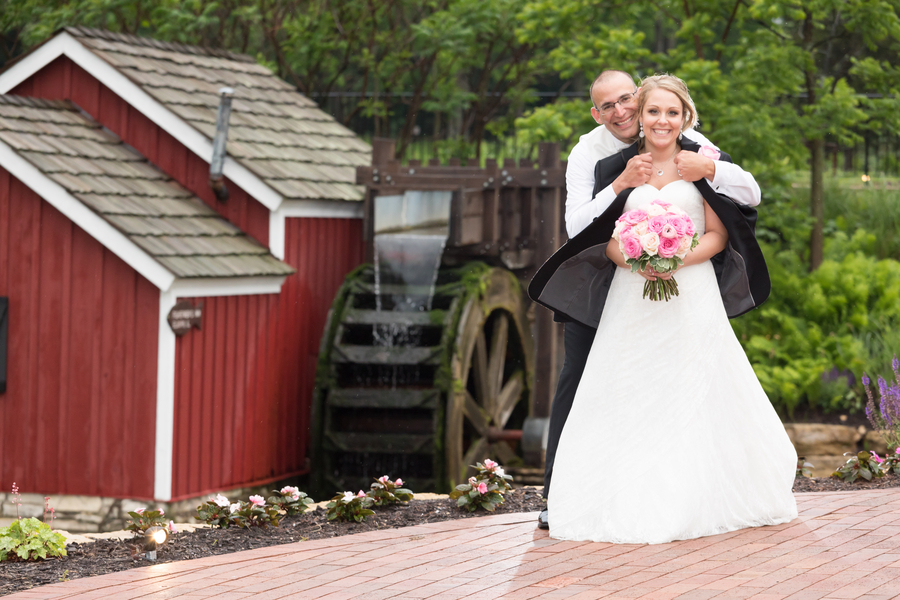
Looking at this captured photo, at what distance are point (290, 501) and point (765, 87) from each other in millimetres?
8799

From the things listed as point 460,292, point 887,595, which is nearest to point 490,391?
point 460,292

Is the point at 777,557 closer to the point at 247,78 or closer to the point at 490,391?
the point at 490,391

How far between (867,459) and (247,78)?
9058mm

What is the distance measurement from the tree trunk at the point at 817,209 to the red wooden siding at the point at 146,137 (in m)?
6.31

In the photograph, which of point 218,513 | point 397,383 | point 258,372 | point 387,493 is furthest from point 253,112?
point 218,513

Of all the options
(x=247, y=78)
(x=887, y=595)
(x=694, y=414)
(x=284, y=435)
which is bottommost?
(x=284, y=435)

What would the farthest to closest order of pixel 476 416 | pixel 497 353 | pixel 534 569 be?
pixel 497 353
pixel 476 416
pixel 534 569

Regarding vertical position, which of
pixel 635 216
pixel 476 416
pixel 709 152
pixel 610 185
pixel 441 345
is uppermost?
pixel 709 152

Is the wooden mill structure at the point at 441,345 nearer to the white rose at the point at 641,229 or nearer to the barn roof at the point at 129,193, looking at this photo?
the barn roof at the point at 129,193

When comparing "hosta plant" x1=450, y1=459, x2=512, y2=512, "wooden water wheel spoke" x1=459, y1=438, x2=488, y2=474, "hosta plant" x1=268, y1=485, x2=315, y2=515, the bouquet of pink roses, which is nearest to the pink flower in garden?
the bouquet of pink roses

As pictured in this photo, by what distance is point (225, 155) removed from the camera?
10977 mm

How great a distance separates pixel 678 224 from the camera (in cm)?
465

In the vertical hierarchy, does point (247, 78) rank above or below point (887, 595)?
above

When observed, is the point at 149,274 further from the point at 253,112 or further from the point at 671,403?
the point at 671,403
